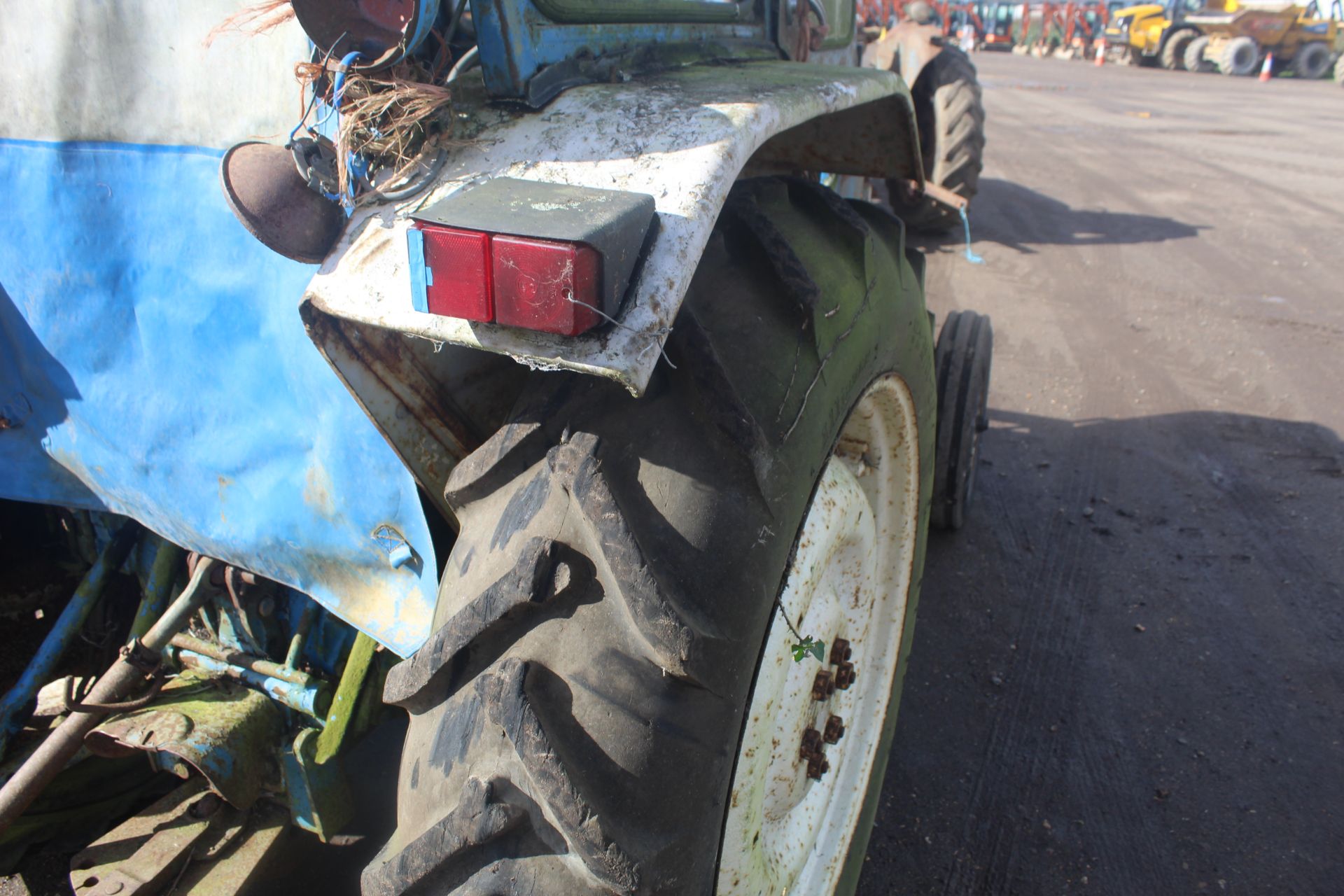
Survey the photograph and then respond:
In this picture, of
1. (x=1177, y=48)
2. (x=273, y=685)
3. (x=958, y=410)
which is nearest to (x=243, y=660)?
(x=273, y=685)

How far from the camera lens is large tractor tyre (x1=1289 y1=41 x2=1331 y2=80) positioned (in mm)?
16781

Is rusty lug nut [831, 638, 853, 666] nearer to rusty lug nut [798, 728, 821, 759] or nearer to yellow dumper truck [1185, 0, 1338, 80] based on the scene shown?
rusty lug nut [798, 728, 821, 759]

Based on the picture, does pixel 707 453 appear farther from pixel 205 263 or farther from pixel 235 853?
pixel 235 853

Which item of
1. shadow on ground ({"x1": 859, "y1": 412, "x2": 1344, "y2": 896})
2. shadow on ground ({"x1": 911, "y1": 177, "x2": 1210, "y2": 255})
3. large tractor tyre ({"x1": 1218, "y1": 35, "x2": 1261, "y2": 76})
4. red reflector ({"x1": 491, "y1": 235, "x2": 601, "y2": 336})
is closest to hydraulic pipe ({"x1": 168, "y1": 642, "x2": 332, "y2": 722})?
red reflector ({"x1": 491, "y1": 235, "x2": 601, "y2": 336})

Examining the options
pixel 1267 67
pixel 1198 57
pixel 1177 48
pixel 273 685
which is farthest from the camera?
pixel 1177 48

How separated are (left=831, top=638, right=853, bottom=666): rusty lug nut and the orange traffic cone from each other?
19.7 m

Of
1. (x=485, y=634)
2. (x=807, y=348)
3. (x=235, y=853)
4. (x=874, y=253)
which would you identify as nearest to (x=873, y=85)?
(x=874, y=253)

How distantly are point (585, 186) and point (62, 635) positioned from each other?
1.34m

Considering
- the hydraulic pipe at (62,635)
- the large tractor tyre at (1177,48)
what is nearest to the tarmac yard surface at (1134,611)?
the hydraulic pipe at (62,635)

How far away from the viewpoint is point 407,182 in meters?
0.94

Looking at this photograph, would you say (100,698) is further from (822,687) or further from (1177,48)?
(1177,48)

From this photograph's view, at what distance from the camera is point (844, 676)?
5.15 ft

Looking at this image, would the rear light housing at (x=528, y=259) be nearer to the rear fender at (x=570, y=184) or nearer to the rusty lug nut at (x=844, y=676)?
the rear fender at (x=570, y=184)

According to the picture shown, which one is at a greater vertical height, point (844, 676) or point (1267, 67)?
point (844, 676)
